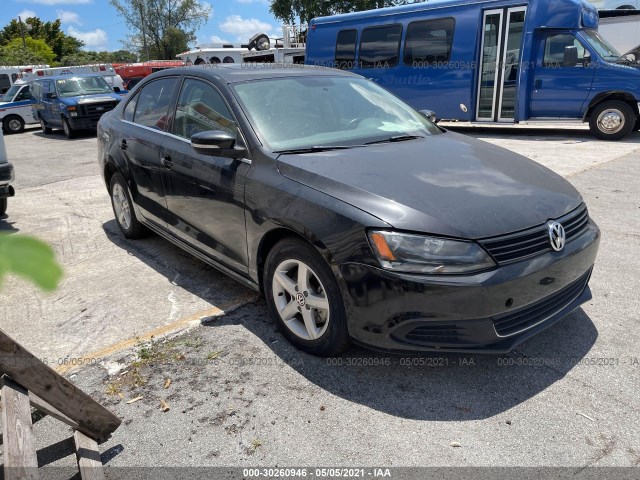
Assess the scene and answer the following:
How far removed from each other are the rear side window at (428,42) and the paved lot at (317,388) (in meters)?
8.48

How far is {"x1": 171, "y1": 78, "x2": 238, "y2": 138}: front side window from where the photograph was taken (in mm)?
3619

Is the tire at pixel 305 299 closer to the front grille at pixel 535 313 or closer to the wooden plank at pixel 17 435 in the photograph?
the front grille at pixel 535 313

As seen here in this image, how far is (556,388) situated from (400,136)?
76.6 inches

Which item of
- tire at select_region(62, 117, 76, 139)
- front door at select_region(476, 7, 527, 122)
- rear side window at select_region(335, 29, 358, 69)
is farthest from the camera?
tire at select_region(62, 117, 76, 139)

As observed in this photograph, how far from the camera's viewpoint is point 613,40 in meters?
15.2

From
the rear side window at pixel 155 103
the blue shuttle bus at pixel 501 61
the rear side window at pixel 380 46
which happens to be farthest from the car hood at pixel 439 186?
the rear side window at pixel 380 46

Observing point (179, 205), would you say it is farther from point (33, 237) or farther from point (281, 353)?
point (33, 237)

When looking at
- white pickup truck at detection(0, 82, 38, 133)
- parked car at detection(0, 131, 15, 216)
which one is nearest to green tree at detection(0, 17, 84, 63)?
white pickup truck at detection(0, 82, 38, 133)

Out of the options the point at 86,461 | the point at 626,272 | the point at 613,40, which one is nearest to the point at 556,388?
the point at 626,272

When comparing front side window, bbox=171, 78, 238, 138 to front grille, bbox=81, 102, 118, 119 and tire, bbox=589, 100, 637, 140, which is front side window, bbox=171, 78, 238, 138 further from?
front grille, bbox=81, 102, 118, 119

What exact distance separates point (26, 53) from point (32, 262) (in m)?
61.6

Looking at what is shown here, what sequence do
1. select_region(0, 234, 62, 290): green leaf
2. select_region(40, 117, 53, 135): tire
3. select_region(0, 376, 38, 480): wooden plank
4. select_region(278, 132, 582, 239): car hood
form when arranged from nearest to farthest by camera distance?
select_region(0, 234, 62, 290): green leaf < select_region(0, 376, 38, 480): wooden plank < select_region(278, 132, 582, 239): car hood < select_region(40, 117, 53, 135): tire

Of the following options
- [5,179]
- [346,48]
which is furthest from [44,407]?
[346,48]

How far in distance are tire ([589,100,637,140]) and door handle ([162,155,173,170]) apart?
9.42m
